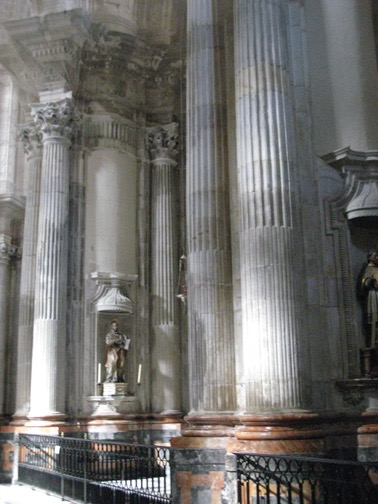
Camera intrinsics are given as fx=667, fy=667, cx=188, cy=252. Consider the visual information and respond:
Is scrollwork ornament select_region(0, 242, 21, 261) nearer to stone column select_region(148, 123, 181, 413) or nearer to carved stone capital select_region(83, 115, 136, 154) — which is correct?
carved stone capital select_region(83, 115, 136, 154)

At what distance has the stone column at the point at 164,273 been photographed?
17.0 m

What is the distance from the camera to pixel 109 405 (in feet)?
52.9

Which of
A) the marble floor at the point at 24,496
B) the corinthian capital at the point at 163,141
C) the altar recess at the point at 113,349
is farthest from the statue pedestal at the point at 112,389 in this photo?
the corinthian capital at the point at 163,141

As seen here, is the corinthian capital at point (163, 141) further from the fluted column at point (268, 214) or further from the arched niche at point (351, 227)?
the arched niche at point (351, 227)

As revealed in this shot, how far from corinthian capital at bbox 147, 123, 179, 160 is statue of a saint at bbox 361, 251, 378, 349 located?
9.78 metres

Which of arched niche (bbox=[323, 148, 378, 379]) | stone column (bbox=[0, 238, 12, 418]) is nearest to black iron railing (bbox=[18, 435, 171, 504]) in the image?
arched niche (bbox=[323, 148, 378, 379])

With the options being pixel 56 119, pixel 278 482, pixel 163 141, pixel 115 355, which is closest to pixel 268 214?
pixel 278 482

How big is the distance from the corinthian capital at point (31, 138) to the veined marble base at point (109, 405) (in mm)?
6831

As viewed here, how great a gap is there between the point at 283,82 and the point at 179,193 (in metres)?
9.19

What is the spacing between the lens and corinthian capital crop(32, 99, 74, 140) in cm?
1706

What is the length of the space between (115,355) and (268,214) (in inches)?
331

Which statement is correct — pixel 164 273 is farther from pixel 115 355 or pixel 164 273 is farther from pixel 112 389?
pixel 112 389

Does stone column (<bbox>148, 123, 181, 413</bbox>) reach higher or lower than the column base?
higher

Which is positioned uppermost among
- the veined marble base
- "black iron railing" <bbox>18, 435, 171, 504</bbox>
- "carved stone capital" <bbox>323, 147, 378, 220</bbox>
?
"carved stone capital" <bbox>323, 147, 378, 220</bbox>
